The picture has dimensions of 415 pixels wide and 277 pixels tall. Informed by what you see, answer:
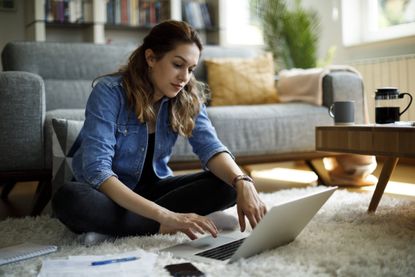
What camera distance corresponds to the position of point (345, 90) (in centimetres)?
260

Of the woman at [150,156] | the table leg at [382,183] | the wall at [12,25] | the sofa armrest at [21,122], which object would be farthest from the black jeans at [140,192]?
the wall at [12,25]

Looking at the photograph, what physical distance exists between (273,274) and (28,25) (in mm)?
3230

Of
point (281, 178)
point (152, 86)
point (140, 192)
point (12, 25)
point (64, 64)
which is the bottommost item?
point (281, 178)

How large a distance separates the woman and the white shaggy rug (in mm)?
89

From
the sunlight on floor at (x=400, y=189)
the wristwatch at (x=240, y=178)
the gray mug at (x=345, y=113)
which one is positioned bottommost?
the sunlight on floor at (x=400, y=189)

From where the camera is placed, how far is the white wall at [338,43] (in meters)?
3.47

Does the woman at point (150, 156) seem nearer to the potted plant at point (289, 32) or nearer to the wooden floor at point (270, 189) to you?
the wooden floor at point (270, 189)

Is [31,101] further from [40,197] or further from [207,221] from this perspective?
[207,221]

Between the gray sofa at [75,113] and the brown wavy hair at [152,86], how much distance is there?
0.67 meters

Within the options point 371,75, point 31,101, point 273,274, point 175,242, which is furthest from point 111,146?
point 371,75

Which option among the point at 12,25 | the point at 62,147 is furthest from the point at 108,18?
the point at 62,147

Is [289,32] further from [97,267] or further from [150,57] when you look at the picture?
Answer: [97,267]

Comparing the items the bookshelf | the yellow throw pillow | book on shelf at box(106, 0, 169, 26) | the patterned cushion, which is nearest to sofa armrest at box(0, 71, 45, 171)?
the patterned cushion

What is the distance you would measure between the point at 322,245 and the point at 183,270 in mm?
401
